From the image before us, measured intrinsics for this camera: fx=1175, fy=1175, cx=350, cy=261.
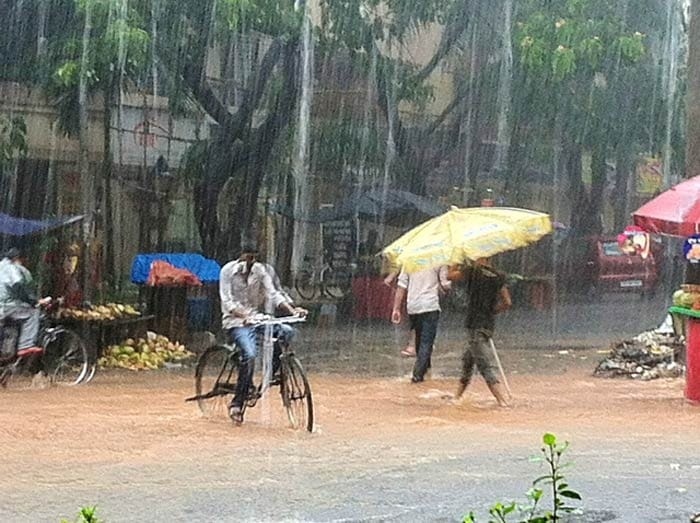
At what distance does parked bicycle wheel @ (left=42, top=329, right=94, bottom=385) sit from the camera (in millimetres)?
12594

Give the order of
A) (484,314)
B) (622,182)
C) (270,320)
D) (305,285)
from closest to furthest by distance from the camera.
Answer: (270,320)
(484,314)
(305,285)
(622,182)

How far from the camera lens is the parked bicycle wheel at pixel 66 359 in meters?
12.6

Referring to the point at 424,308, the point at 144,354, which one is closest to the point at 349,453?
the point at 424,308

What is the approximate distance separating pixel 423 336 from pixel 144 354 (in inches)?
163

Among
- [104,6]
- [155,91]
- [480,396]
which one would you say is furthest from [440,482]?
[155,91]

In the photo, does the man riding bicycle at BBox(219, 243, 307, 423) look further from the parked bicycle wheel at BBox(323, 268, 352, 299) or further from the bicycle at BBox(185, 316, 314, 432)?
the parked bicycle wheel at BBox(323, 268, 352, 299)

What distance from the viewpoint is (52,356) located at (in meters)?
12.7

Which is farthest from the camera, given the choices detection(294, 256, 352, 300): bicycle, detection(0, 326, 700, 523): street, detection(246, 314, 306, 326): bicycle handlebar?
detection(294, 256, 352, 300): bicycle

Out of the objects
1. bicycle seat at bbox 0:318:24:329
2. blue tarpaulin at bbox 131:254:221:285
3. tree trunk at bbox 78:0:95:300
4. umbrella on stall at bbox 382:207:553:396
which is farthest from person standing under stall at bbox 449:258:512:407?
tree trunk at bbox 78:0:95:300

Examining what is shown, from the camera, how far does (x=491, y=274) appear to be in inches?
414

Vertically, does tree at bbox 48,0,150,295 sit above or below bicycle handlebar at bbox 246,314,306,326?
above

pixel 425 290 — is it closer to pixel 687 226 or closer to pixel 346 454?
pixel 687 226

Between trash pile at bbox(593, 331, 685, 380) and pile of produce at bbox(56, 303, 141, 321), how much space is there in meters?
5.85

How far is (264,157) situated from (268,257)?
5.46 metres
